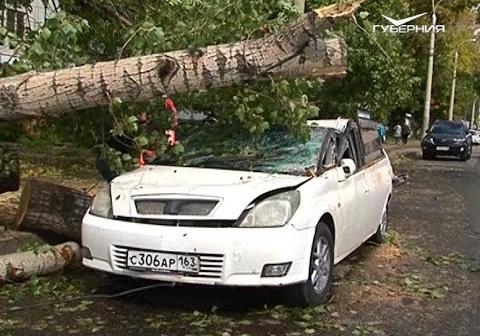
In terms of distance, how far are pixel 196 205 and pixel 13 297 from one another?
5.36ft

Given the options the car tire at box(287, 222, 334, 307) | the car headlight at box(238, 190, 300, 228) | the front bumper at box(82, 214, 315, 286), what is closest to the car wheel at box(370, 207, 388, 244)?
the car tire at box(287, 222, 334, 307)

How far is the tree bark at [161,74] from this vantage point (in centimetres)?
515

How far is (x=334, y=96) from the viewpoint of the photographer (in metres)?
19.1

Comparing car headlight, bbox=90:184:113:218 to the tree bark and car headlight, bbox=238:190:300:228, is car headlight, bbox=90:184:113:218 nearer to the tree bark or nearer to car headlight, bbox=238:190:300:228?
the tree bark

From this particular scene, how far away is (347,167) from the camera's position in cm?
647

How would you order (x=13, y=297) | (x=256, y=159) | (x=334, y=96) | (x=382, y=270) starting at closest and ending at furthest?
(x=13, y=297) < (x=256, y=159) < (x=382, y=270) < (x=334, y=96)

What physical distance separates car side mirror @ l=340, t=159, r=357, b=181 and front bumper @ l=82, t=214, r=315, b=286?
4.39 feet

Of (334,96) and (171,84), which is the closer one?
(171,84)

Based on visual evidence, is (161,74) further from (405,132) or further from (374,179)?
(405,132)

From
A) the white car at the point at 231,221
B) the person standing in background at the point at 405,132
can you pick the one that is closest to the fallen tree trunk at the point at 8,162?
the white car at the point at 231,221

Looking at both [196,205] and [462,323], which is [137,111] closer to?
[196,205]

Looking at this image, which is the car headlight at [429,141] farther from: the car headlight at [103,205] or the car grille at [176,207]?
the car grille at [176,207]

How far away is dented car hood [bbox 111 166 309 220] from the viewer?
16.9 feet

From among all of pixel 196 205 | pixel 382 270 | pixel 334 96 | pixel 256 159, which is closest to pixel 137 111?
pixel 256 159
